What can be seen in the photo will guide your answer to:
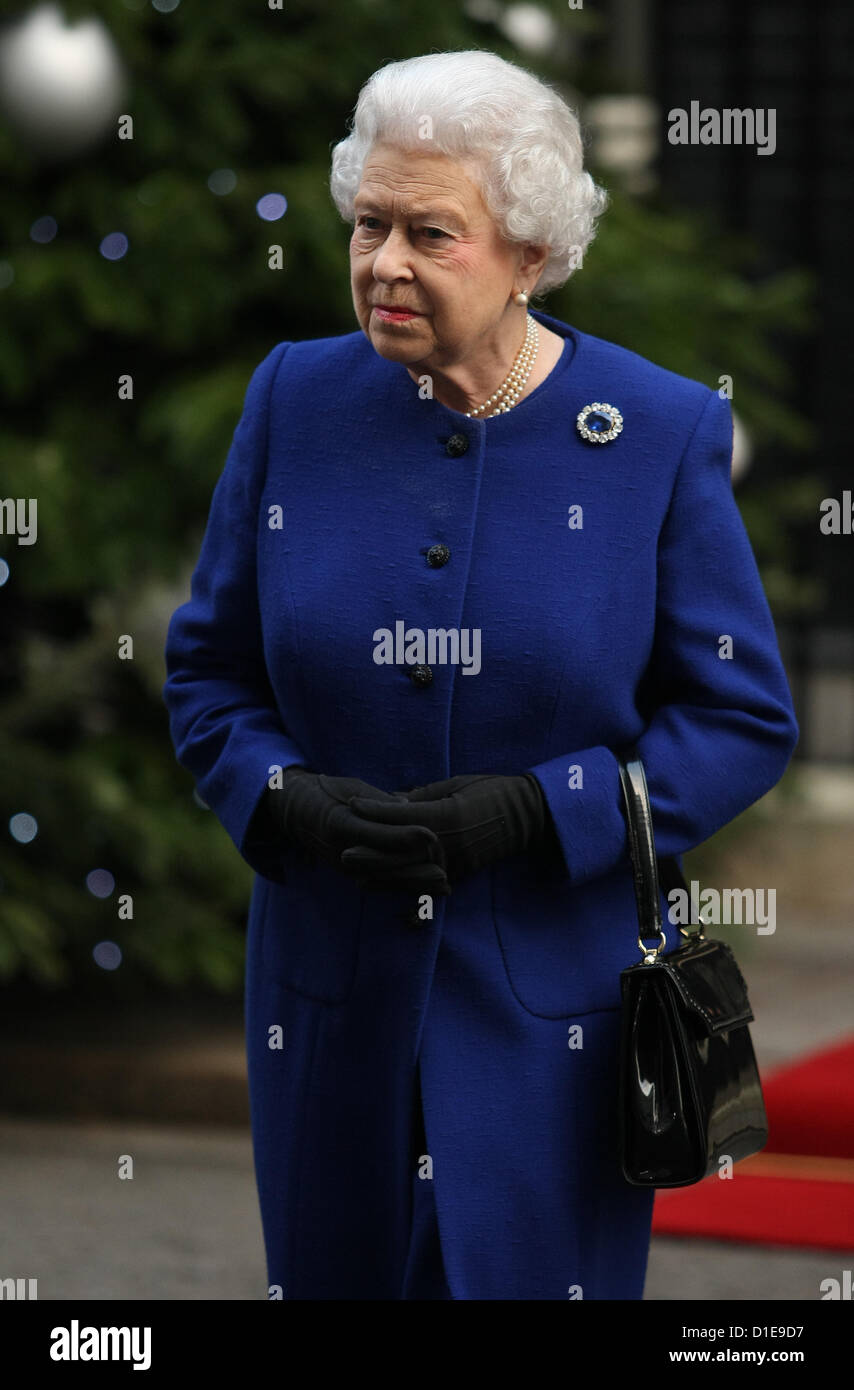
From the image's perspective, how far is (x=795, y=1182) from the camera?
4.53m

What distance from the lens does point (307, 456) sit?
93.0 inches

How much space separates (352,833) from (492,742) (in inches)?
8.7

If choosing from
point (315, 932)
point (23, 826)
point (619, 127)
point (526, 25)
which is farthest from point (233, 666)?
point (619, 127)

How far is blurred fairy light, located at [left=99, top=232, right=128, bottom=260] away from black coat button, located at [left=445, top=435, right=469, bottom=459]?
2991 millimetres

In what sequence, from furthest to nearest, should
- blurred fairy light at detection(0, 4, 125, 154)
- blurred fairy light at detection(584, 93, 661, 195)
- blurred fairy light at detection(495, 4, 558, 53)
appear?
blurred fairy light at detection(584, 93, 661, 195) → blurred fairy light at detection(495, 4, 558, 53) → blurred fairy light at detection(0, 4, 125, 154)

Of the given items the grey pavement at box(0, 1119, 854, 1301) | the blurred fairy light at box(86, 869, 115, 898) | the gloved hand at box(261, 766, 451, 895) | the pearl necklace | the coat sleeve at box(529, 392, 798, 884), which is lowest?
the grey pavement at box(0, 1119, 854, 1301)

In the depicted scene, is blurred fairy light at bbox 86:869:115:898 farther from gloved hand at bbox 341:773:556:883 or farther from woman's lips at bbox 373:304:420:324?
woman's lips at bbox 373:304:420:324

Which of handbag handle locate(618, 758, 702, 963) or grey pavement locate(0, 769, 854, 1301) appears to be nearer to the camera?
handbag handle locate(618, 758, 702, 963)

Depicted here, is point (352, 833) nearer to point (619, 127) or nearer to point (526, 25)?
point (526, 25)

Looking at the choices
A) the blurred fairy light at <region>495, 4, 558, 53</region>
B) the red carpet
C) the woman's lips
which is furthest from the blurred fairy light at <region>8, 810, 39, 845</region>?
the woman's lips

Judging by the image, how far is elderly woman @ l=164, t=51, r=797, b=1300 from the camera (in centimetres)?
222

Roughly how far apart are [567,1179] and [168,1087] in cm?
320

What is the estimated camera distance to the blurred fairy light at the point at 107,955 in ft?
16.8
